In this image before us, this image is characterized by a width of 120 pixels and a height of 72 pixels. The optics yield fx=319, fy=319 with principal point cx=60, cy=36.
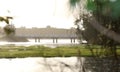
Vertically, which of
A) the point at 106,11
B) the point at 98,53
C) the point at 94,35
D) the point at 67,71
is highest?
the point at 106,11

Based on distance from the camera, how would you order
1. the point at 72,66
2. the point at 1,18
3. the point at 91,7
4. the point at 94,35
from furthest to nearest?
the point at 72,66 → the point at 1,18 → the point at 94,35 → the point at 91,7

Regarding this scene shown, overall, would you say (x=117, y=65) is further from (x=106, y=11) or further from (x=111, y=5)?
(x=111, y=5)

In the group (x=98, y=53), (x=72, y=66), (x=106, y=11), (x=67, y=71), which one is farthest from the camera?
(x=72, y=66)

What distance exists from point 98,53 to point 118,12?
4.07 meters

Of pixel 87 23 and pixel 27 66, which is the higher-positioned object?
pixel 87 23

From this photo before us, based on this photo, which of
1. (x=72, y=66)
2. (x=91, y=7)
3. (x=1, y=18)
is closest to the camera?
(x=91, y=7)

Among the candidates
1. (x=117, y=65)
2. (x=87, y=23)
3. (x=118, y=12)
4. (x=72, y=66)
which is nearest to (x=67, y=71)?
(x=72, y=66)

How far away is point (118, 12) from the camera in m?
3.61

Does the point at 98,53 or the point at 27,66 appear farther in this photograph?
the point at 27,66

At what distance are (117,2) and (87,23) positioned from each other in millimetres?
3406

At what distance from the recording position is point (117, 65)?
25.5 feet

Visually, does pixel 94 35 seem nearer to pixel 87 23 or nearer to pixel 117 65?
pixel 87 23

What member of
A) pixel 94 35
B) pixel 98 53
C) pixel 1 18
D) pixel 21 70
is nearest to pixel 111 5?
pixel 94 35

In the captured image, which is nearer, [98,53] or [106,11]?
[106,11]
